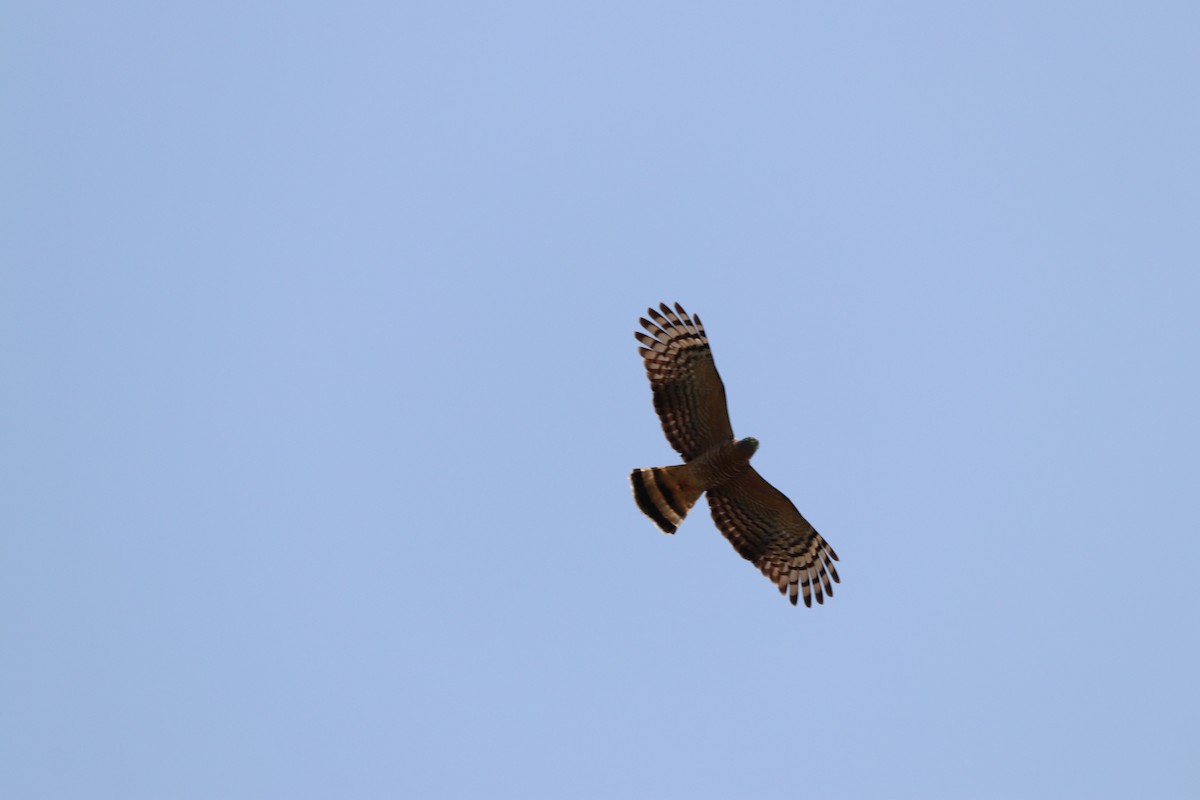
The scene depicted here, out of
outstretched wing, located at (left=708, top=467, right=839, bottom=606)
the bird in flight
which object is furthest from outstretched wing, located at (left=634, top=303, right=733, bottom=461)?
outstretched wing, located at (left=708, top=467, right=839, bottom=606)

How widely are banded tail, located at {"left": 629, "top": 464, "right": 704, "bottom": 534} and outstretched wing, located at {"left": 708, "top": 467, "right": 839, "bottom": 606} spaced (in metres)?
0.64

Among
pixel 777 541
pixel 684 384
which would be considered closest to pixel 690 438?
pixel 684 384

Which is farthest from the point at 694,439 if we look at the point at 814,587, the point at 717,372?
the point at 814,587

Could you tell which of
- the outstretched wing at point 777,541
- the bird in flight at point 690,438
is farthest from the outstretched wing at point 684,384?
the outstretched wing at point 777,541

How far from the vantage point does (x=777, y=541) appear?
1631 cm

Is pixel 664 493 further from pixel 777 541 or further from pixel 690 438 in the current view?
pixel 777 541

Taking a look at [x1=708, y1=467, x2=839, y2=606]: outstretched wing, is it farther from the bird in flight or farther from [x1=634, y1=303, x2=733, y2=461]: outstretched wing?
[x1=634, y1=303, x2=733, y2=461]: outstretched wing

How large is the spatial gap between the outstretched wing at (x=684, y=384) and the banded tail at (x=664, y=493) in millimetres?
300

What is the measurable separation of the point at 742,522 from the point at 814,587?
4.01 ft

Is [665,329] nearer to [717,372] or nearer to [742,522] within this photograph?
[717,372]

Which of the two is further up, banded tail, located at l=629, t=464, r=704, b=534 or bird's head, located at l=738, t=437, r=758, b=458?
bird's head, located at l=738, t=437, r=758, b=458

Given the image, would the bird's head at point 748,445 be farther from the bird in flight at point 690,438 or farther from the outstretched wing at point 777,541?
the outstretched wing at point 777,541

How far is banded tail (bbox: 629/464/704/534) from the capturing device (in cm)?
1553

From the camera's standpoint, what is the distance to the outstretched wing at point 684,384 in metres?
15.4
